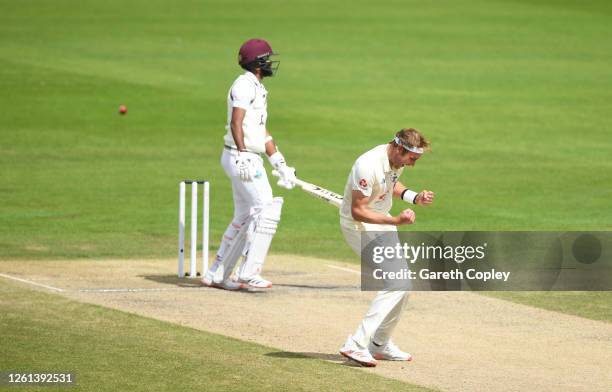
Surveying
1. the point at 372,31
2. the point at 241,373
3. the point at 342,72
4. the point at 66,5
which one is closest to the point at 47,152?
the point at 342,72

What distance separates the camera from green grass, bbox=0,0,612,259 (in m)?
18.8

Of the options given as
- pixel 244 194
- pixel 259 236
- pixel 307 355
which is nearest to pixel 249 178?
pixel 244 194

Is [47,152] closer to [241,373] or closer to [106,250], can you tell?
[106,250]

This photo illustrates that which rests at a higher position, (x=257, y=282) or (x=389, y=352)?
(x=257, y=282)

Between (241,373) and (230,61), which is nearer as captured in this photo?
(241,373)

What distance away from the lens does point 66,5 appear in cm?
4969

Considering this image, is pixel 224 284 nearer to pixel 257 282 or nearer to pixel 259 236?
pixel 257 282

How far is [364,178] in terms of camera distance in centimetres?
1038

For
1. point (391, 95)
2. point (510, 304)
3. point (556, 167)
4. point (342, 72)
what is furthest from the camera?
point (342, 72)

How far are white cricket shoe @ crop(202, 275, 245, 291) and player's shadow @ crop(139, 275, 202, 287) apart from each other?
0.13 m

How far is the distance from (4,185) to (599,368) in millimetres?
12691

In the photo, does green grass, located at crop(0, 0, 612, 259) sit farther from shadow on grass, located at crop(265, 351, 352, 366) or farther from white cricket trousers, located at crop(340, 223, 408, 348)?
white cricket trousers, located at crop(340, 223, 408, 348)

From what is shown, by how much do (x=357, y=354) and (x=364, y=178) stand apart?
55.3 inches

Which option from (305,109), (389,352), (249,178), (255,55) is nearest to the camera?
(389,352)
